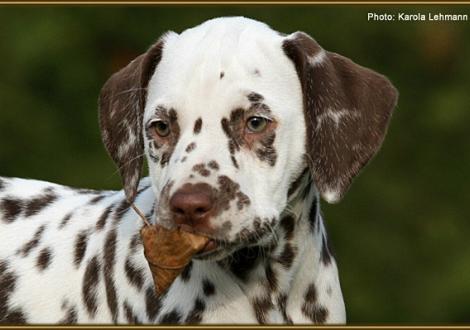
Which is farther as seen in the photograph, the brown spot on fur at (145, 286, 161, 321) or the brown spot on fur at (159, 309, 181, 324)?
the brown spot on fur at (145, 286, 161, 321)

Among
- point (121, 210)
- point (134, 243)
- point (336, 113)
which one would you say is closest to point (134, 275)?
point (134, 243)

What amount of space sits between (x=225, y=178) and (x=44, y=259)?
189 cm

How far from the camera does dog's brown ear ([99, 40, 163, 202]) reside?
8141 mm

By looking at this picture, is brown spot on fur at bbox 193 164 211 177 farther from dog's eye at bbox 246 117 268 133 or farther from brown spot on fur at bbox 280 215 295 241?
brown spot on fur at bbox 280 215 295 241

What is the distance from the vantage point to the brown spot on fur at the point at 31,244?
8.74 meters

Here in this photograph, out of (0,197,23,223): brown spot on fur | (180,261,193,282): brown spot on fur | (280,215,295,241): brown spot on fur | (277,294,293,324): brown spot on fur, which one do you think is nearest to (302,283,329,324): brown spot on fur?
(277,294,293,324): brown spot on fur

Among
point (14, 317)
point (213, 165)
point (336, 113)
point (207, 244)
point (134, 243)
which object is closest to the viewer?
point (207, 244)

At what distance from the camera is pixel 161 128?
7.75 metres

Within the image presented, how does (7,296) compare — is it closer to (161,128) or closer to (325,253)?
(161,128)

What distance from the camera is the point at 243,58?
25.3 ft

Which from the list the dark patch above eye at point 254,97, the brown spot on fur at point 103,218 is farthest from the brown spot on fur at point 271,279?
the brown spot on fur at point 103,218

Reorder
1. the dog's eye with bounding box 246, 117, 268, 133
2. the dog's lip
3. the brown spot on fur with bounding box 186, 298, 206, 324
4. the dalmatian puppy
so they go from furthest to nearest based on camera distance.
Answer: the brown spot on fur with bounding box 186, 298, 206, 324 < the dog's eye with bounding box 246, 117, 268, 133 < the dalmatian puppy < the dog's lip

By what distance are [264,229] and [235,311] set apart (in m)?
0.61

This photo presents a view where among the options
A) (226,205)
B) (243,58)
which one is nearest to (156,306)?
(226,205)
